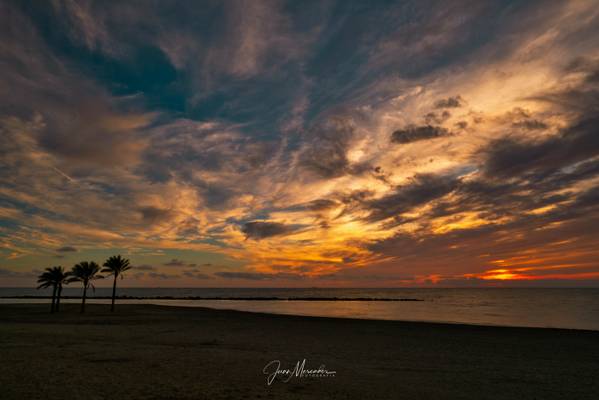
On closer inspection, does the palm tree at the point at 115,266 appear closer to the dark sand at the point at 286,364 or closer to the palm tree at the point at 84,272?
the palm tree at the point at 84,272

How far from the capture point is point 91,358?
2092cm

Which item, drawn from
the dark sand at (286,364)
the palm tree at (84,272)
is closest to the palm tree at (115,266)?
the palm tree at (84,272)

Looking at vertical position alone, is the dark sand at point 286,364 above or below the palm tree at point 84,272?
below

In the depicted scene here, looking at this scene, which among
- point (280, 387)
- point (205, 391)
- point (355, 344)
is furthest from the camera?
point (355, 344)

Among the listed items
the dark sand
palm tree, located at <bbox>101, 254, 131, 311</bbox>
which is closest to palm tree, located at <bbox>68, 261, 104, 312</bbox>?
palm tree, located at <bbox>101, 254, 131, 311</bbox>

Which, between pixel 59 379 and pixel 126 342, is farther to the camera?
pixel 126 342

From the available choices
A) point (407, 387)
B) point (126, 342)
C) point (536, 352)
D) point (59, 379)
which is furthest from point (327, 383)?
point (536, 352)

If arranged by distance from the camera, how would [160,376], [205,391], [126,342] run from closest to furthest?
[205,391], [160,376], [126,342]

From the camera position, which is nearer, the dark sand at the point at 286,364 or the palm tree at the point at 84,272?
the dark sand at the point at 286,364

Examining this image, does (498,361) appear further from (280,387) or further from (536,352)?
(280,387)

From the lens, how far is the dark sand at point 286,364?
1541 cm

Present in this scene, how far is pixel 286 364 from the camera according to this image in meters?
21.0

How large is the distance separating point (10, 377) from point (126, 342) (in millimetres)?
12020

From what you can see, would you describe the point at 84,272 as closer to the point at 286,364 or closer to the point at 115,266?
the point at 115,266
